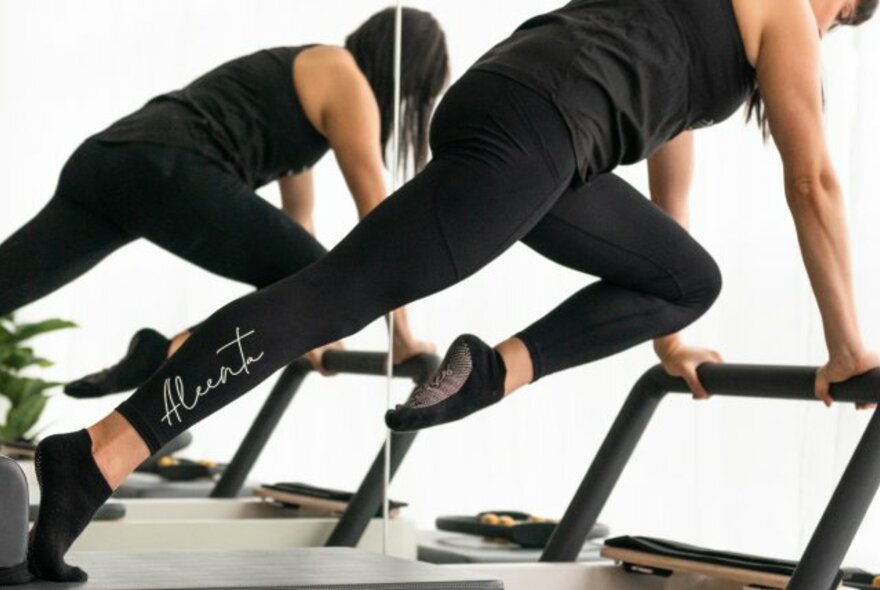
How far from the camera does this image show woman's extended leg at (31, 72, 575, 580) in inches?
65.7

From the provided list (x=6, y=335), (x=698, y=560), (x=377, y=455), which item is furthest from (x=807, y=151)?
(x=6, y=335)

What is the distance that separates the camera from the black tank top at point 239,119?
251 cm

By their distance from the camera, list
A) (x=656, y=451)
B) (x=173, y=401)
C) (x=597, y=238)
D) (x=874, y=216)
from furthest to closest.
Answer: (x=656, y=451)
(x=874, y=216)
(x=597, y=238)
(x=173, y=401)

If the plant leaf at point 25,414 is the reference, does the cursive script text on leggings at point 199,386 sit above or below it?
above

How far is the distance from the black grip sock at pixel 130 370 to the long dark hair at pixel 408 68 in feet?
2.06

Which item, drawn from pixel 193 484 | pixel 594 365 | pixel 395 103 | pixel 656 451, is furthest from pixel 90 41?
pixel 656 451

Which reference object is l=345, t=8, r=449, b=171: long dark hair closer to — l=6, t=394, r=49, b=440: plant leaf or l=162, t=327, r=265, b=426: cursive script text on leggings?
l=6, t=394, r=49, b=440: plant leaf

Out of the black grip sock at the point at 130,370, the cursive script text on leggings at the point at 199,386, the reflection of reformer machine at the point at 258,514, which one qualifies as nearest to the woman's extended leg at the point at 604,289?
the cursive script text on leggings at the point at 199,386

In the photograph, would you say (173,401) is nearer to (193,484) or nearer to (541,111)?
(541,111)

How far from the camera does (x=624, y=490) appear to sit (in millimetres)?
2738

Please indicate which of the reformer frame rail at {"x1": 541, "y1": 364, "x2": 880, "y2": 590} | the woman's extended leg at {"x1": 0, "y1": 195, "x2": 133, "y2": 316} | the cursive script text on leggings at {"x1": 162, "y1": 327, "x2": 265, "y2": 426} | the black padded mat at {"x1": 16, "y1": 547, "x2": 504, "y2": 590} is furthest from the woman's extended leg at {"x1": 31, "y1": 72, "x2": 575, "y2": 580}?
the woman's extended leg at {"x1": 0, "y1": 195, "x2": 133, "y2": 316}

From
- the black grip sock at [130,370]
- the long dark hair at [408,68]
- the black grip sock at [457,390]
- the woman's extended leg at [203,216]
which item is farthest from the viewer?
the long dark hair at [408,68]

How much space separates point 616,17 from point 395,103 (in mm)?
1090

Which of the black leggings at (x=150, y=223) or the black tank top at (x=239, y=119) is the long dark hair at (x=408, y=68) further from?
the black leggings at (x=150, y=223)
